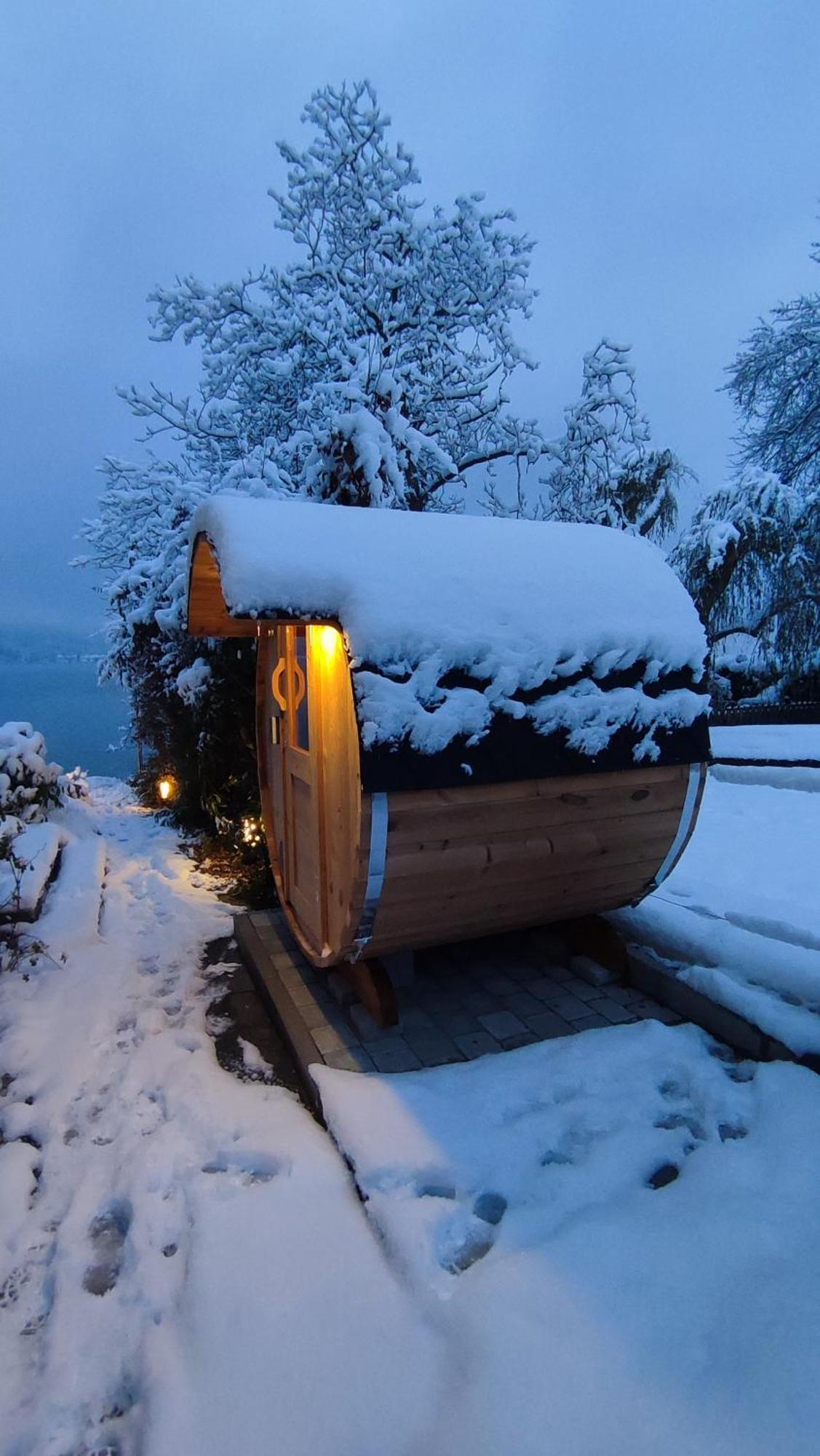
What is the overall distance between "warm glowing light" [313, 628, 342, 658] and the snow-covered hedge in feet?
10.4

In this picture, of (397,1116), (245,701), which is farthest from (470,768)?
(245,701)

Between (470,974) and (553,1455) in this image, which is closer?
(553,1455)

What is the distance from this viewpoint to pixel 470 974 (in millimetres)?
3443

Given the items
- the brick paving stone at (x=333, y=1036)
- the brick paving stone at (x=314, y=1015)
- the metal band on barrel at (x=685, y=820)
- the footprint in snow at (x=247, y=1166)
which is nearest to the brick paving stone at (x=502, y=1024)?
the brick paving stone at (x=333, y=1036)

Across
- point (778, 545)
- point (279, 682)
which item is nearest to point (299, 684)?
point (279, 682)

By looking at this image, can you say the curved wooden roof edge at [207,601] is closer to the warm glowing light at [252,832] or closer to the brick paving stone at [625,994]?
the warm glowing light at [252,832]

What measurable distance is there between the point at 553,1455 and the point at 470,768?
1.67 meters

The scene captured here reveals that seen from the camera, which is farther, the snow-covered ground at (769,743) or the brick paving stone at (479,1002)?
the snow-covered ground at (769,743)

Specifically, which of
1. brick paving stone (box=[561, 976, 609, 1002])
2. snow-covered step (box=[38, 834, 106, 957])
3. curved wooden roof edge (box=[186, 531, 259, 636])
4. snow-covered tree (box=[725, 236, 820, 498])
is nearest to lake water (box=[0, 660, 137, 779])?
snow-covered step (box=[38, 834, 106, 957])

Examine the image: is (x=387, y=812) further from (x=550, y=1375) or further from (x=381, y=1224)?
(x=550, y=1375)

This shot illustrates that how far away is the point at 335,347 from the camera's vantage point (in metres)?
9.34

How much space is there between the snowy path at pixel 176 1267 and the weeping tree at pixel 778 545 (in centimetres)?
1145

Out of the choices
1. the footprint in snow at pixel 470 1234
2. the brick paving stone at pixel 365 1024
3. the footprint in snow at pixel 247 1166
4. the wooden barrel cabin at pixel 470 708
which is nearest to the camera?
the footprint in snow at pixel 470 1234

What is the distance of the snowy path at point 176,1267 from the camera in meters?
1.59
